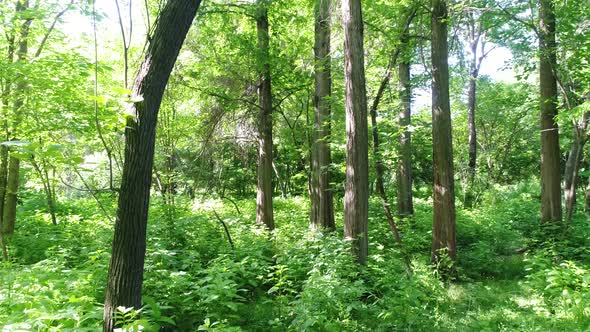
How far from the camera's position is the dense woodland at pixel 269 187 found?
310 centimetres

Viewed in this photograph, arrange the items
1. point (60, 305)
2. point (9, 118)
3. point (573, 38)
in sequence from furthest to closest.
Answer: point (573, 38) < point (9, 118) < point (60, 305)

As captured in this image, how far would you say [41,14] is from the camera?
23.2ft

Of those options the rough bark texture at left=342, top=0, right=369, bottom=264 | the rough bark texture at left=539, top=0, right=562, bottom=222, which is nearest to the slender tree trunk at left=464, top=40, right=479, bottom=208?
the rough bark texture at left=539, top=0, right=562, bottom=222

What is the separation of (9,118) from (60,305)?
4802mm

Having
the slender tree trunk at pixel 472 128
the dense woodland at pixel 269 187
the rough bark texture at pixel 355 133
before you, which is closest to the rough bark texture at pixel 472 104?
the slender tree trunk at pixel 472 128

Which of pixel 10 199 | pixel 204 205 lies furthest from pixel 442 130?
pixel 10 199

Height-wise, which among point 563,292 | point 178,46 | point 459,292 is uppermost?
point 178,46

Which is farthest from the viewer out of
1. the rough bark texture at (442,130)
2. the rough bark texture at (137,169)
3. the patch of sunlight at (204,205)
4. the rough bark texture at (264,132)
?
the patch of sunlight at (204,205)

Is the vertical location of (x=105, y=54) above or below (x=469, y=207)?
above

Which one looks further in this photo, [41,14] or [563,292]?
[41,14]

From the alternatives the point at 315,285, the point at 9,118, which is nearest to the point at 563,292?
the point at 315,285

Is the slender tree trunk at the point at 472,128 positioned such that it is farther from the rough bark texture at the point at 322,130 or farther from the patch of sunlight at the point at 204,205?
the patch of sunlight at the point at 204,205

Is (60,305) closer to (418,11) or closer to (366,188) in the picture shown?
(366,188)

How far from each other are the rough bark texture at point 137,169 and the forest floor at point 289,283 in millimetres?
279
